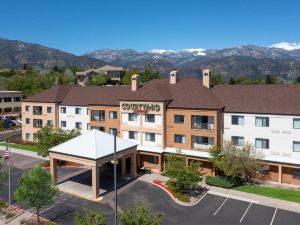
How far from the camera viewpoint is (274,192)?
38.0 metres

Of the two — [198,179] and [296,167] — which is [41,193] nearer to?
[198,179]

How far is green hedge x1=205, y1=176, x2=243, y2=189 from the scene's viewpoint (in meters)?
40.3

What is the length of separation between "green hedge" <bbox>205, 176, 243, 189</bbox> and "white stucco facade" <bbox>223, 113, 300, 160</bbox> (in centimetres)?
585

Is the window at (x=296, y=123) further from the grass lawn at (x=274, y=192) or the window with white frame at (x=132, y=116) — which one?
the window with white frame at (x=132, y=116)

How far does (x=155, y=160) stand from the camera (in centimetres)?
4847

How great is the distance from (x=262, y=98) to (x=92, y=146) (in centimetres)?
2542

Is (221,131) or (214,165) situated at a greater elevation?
(221,131)

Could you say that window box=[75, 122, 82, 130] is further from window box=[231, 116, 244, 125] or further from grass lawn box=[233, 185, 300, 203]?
grass lawn box=[233, 185, 300, 203]

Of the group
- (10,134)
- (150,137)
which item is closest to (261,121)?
(150,137)

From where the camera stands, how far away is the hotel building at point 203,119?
41781 mm

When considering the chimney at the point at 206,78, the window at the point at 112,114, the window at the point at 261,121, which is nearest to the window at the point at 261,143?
the window at the point at 261,121

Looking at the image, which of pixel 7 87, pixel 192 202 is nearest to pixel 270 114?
pixel 192 202

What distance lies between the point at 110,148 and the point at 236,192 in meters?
16.9

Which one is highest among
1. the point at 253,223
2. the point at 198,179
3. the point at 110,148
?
the point at 110,148
